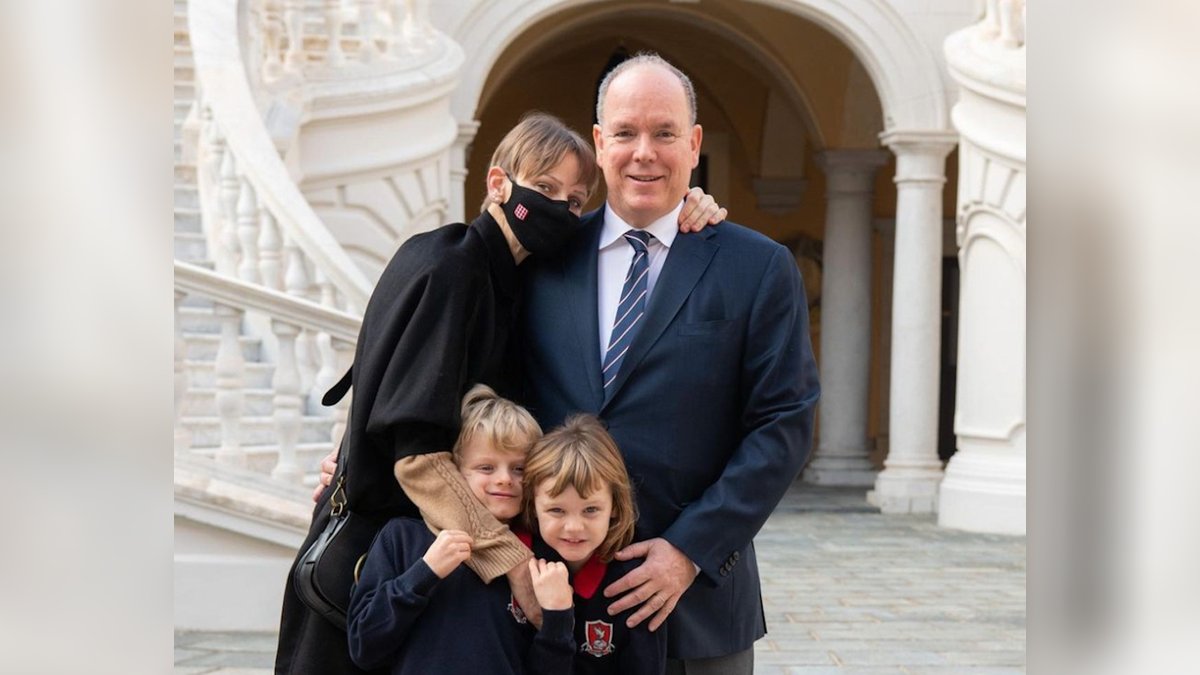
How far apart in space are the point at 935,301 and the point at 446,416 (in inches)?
430

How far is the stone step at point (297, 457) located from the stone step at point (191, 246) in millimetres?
1499

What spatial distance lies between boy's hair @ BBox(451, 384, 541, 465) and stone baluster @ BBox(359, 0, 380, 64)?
26.7ft

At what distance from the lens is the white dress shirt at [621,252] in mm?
2748

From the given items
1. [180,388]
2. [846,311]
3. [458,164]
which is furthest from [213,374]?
[846,311]

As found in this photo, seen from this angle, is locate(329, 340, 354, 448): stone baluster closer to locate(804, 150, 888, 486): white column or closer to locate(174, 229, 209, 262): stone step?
locate(174, 229, 209, 262): stone step

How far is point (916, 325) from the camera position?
12758 mm

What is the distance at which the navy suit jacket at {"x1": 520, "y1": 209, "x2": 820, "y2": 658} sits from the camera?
261 cm

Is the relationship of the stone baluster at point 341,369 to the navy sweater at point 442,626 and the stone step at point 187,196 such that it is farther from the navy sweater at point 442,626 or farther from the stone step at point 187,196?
the navy sweater at point 442,626

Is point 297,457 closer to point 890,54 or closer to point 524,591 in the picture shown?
point 524,591

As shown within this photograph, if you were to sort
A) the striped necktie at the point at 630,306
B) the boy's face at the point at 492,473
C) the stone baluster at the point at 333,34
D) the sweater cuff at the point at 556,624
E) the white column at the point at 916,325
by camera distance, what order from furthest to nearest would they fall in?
the white column at the point at 916,325, the stone baluster at the point at 333,34, the striped necktie at the point at 630,306, the boy's face at the point at 492,473, the sweater cuff at the point at 556,624

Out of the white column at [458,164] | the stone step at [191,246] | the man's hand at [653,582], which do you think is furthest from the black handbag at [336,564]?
the white column at [458,164]

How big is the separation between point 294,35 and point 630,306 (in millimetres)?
7443

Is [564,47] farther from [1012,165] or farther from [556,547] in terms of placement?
[556,547]
